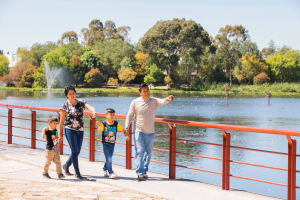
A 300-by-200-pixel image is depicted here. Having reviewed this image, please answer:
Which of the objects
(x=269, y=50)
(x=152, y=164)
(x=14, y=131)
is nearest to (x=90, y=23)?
(x=269, y=50)

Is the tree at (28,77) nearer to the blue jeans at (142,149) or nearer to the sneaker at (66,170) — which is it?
the sneaker at (66,170)

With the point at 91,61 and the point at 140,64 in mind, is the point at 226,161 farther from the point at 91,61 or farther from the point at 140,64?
the point at 140,64

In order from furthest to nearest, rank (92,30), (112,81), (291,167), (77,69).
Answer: (92,30), (112,81), (77,69), (291,167)

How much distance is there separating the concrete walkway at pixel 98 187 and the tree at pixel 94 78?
78694 millimetres

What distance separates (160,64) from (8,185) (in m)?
79.4

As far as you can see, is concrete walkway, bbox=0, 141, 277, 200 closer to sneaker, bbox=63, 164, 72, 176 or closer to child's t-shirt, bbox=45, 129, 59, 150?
sneaker, bbox=63, 164, 72, 176

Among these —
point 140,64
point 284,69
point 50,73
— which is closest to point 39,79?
point 50,73

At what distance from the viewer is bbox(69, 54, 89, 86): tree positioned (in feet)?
285

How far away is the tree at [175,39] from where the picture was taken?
80938 mm

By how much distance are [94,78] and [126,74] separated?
7066 mm

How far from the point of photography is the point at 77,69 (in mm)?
87625

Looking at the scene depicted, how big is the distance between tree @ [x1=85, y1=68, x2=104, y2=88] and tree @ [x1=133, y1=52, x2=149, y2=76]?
848 cm

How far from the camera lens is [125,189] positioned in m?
6.14

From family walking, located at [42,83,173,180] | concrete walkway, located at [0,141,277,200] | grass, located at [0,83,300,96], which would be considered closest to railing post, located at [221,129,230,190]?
concrete walkway, located at [0,141,277,200]
